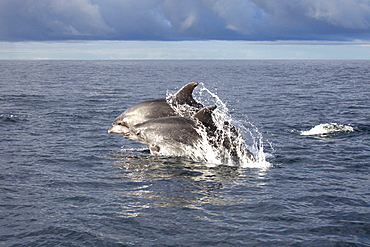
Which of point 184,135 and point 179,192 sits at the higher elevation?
point 184,135

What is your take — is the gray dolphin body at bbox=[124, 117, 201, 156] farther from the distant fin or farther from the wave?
the wave

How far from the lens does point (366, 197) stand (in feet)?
37.1

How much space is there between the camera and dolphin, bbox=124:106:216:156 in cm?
1523

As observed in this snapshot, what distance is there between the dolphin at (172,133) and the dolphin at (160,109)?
1258 millimetres

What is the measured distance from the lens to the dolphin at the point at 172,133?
15234 mm

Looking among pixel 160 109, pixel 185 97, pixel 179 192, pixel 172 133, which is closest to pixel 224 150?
pixel 172 133

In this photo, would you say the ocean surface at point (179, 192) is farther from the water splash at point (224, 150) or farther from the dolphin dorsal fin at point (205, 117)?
the dolphin dorsal fin at point (205, 117)

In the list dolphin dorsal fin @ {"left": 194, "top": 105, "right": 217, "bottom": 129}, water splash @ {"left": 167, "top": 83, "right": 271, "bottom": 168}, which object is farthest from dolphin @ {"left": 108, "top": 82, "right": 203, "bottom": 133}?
dolphin dorsal fin @ {"left": 194, "top": 105, "right": 217, "bottom": 129}

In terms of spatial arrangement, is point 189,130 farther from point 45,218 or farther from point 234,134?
point 45,218

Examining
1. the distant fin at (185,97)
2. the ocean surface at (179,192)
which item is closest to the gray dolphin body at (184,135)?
the ocean surface at (179,192)

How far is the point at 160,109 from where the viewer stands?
17547 millimetres

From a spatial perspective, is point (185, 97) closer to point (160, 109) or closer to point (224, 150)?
point (160, 109)

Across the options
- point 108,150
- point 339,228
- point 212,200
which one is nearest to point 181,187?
point 212,200

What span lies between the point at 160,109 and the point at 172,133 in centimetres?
222
